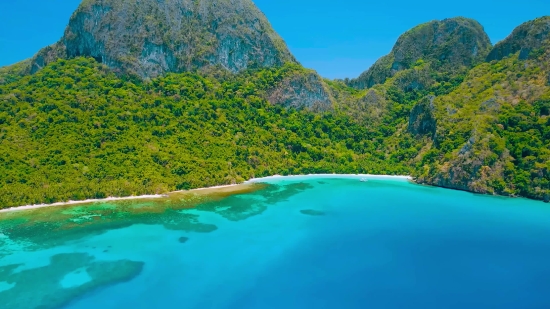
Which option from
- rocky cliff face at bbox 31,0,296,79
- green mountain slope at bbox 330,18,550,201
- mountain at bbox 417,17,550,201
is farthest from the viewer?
rocky cliff face at bbox 31,0,296,79

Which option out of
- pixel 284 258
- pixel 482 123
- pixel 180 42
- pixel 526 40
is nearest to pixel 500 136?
pixel 482 123

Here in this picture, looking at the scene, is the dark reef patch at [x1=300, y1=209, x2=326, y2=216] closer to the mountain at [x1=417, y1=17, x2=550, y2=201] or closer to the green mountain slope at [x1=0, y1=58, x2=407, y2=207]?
the green mountain slope at [x1=0, y1=58, x2=407, y2=207]

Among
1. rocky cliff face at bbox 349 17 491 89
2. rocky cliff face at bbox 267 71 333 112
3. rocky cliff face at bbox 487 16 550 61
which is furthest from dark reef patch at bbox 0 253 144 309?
rocky cliff face at bbox 349 17 491 89

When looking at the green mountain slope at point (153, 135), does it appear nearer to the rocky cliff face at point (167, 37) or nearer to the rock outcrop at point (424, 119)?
the rocky cliff face at point (167, 37)

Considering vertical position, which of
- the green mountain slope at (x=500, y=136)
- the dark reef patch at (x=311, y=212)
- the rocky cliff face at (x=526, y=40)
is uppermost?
the rocky cliff face at (x=526, y=40)

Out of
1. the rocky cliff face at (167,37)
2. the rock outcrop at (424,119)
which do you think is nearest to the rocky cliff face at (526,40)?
the rock outcrop at (424,119)

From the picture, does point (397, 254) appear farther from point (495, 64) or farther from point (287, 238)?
point (495, 64)

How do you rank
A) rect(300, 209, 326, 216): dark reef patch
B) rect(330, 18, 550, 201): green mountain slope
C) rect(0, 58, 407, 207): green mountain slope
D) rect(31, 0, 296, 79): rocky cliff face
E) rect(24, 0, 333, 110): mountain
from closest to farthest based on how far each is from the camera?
rect(300, 209, 326, 216): dark reef patch → rect(0, 58, 407, 207): green mountain slope → rect(330, 18, 550, 201): green mountain slope → rect(31, 0, 296, 79): rocky cliff face → rect(24, 0, 333, 110): mountain
